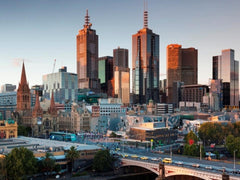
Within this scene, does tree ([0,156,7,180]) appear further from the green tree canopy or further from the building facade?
the green tree canopy

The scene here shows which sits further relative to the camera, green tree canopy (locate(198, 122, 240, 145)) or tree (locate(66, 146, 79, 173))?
green tree canopy (locate(198, 122, 240, 145))

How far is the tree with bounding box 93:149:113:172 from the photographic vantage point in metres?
117

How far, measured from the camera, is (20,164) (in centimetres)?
9888

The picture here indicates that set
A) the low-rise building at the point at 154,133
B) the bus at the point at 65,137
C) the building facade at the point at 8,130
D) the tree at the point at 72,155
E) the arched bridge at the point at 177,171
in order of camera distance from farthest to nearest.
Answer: the bus at the point at 65,137 → the building facade at the point at 8,130 → the low-rise building at the point at 154,133 → the tree at the point at 72,155 → the arched bridge at the point at 177,171

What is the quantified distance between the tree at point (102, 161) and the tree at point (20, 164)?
22145mm

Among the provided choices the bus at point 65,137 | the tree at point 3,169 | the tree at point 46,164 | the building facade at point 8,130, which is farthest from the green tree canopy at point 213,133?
the tree at point 3,169

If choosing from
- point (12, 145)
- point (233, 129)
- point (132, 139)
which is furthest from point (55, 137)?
point (233, 129)

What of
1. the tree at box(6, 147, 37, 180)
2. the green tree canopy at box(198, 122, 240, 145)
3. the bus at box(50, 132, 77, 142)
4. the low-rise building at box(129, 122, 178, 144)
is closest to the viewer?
the tree at box(6, 147, 37, 180)

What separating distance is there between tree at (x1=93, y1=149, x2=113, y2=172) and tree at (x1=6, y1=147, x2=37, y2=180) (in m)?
22.1

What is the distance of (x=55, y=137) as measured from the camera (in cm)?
19025

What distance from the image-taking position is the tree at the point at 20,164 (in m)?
98.7

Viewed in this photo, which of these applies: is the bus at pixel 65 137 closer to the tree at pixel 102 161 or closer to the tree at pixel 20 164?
the tree at pixel 102 161

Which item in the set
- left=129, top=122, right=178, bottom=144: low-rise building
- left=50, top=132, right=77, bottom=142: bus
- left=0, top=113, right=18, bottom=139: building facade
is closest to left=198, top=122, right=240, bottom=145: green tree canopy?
left=129, top=122, right=178, bottom=144: low-rise building

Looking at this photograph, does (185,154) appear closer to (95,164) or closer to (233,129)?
(95,164)
